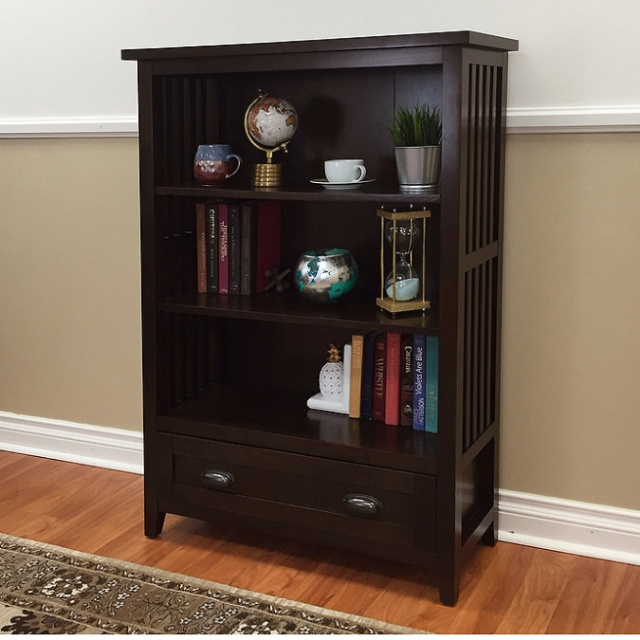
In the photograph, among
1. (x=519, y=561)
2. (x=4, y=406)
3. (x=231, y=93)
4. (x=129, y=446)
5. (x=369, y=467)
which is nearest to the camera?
(x=369, y=467)

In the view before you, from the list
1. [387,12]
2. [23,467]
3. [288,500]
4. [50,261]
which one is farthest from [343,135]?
[23,467]

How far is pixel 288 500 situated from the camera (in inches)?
82.6

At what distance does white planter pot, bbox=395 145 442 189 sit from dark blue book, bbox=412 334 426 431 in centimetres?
34

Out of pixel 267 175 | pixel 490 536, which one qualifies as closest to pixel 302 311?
pixel 267 175

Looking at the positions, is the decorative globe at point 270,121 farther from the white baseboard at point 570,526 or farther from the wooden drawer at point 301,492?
the white baseboard at point 570,526

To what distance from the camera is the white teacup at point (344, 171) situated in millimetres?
1986

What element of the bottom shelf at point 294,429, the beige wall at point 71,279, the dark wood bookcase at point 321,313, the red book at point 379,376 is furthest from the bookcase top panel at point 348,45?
the bottom shelf at point 294,429

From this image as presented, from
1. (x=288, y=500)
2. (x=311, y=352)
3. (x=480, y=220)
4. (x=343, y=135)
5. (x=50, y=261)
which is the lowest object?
(x=288, y=500)

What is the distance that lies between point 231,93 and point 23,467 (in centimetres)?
127

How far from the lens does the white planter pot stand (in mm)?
1893

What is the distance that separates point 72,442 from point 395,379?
3.85ft

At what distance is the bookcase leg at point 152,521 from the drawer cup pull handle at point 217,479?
174 mm

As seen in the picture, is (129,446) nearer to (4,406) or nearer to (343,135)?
(4,406)

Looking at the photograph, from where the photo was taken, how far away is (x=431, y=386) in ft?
6.69
